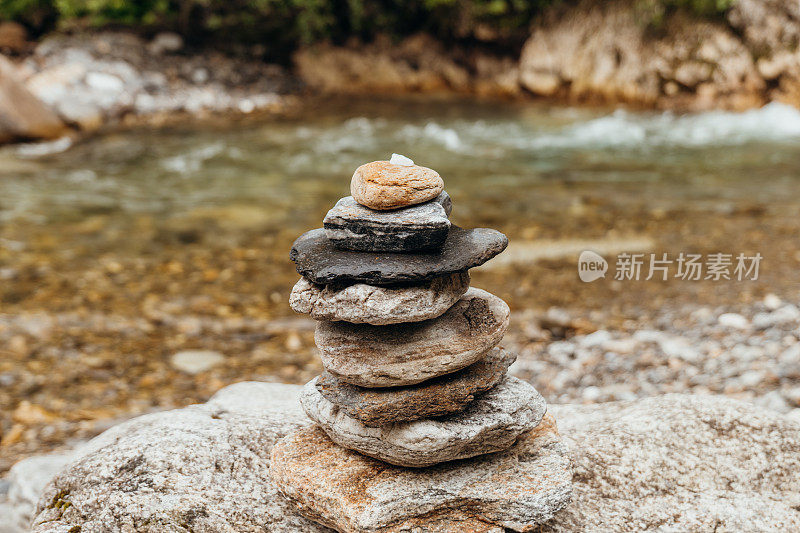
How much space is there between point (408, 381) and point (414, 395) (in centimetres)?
9

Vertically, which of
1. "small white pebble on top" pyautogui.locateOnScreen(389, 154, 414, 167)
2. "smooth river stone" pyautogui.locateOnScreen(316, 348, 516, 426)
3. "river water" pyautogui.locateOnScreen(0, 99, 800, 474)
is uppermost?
"small white pebble on top" pyautogui.locateOnScreen(389, 154, 414, 167)

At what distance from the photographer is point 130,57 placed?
67.7 ft

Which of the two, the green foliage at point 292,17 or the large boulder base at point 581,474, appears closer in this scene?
the large boulder base at point 581,474

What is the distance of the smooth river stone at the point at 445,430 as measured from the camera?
3408 millimetres

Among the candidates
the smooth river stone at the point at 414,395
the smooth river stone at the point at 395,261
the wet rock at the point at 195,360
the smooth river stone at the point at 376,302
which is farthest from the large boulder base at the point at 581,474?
the wet rock at the point at 195,360

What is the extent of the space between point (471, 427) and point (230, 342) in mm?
4326

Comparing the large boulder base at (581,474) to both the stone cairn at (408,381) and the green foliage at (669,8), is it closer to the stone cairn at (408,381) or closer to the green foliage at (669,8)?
the stone cairn at (408,381)

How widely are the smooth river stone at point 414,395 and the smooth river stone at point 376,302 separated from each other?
1.43 feet

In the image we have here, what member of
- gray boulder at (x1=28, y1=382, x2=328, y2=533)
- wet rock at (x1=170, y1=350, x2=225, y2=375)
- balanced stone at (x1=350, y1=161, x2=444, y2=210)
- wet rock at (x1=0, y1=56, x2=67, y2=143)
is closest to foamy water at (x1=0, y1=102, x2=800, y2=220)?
wet rock at (x1=0, y1=56, x2=67, y2=143)

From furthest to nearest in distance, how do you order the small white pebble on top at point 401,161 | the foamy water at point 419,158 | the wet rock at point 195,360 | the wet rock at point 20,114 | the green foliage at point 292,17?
the green foliage at point 292,17 → the wet rock at point 20,114 → the foamy water at point 419,158 → the wet rock at point 195,360 → the small white pebble on top at point 401,161

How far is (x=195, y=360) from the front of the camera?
22.3 feet

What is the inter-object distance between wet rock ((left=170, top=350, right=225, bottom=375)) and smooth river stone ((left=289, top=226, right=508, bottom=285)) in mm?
3612

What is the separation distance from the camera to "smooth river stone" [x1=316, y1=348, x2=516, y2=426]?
3.42 m

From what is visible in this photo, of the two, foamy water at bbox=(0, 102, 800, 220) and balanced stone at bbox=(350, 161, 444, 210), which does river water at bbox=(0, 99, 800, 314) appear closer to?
foamy water at bbox=(0, 102, 800, 220)
